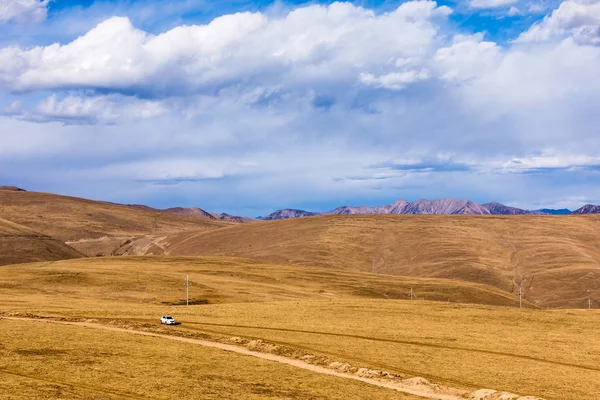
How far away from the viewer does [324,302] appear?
8975 centimetres

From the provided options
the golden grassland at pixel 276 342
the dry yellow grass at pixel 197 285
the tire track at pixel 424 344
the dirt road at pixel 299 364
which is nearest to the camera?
the golden grassland at pixel 276 342

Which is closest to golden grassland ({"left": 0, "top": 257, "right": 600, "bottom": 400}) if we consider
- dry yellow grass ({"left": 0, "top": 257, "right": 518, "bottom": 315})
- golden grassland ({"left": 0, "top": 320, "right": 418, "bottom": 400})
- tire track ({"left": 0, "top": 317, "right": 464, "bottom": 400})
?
golden grassland ({"left": 0, "top": 320, "right": 418, "bottom": 400})

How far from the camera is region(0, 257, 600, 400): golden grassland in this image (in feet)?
124

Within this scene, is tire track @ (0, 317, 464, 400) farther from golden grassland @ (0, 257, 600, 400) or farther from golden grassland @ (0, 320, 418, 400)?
golden grassland @ (0, 257, 600, 400)

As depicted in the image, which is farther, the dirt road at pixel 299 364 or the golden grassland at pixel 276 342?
the dirt road at pixel 299 364

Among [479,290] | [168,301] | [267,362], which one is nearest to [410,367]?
[267,362]

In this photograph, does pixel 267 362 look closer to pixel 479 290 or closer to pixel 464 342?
pixel 464 342

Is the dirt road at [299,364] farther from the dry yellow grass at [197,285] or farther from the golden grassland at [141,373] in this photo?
the dry yellow grass at [197,285]

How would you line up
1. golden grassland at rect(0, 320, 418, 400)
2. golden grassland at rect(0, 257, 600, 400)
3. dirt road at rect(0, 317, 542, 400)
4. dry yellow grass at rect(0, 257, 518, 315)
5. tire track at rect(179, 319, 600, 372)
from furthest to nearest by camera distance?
dry yellow grass at rect(0, 257, 518, 315) → tire track at rect(179, 319, 600, 372) → dirt road at rect(0, 317, 542, 400) → golden grassland at rect(0, 257, 600, 400) → golden grassland at rect(0, 320, 418, 400)

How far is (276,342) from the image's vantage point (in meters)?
55.5

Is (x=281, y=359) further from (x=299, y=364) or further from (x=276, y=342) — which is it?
(x=276, y=342)

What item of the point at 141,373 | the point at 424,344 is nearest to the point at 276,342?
the point at 424,344

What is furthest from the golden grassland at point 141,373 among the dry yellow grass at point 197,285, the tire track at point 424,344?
the dry yellow grass at point 197,285

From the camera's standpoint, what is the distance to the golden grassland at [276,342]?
→ 37812 millimetres
